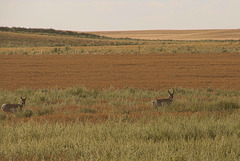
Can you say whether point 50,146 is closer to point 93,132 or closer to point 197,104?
point 93,132

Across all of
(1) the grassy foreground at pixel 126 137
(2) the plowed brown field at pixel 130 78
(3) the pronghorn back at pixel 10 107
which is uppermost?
(1) the grassy foreground at pixel 126 137

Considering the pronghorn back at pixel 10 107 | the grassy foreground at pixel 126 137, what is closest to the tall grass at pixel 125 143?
the grassy foreground at pixel 126 137

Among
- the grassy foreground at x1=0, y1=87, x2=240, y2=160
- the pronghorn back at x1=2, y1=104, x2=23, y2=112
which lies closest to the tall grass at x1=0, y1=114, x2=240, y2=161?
the grassy foreground at x1=0, y1=87, x2=240, y2=160

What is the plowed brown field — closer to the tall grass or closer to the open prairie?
the open prairie

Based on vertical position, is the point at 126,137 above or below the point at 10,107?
above

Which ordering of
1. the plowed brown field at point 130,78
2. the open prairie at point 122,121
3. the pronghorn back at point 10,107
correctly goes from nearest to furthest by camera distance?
the open prairie at point 122,121, the pronghorn back at point 10,107, the plowed brown field at point 130,78

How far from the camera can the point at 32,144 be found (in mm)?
6070

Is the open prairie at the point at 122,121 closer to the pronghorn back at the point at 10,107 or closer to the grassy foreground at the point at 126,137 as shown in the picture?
the grassy foreground at the point at 126,137

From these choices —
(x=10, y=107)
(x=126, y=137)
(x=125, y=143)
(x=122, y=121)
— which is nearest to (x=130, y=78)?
(x=10, y=107)

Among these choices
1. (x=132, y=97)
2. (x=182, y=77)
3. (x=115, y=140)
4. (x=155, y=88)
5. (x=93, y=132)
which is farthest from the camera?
(x=182, y=77)

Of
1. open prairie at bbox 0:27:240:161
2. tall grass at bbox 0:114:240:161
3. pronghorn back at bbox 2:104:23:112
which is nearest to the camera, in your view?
tall grass at bbox 0:114:240:161

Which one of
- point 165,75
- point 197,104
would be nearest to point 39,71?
point 165,75

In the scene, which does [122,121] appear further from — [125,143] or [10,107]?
[10,107]

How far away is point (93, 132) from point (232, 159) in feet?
9.62
